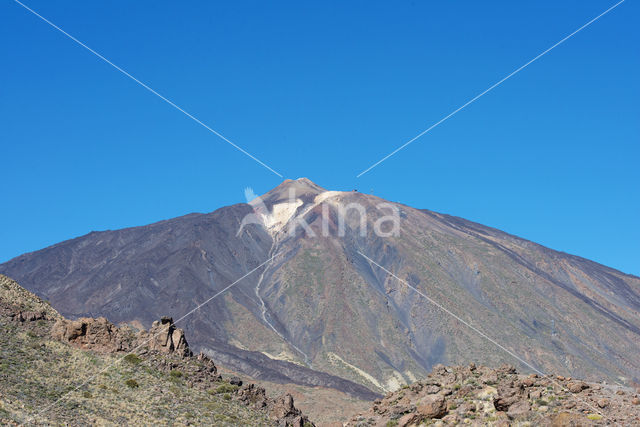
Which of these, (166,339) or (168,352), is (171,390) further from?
(166,339)

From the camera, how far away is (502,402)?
28797mm

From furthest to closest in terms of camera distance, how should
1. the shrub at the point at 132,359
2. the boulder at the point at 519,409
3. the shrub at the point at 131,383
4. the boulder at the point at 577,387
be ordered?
the shrub at the point at 132,359 < the shrub at the point at 131,383 < the boulder at the point at 577,387 < the boulder at the point at 519,409

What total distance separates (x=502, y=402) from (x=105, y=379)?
19459mm

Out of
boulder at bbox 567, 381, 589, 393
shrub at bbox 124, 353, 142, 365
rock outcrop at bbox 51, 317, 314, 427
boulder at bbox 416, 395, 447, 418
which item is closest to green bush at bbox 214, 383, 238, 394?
rock outcrop at bbox 51, 317, 314, 427

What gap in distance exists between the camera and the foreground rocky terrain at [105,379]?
32.1 m

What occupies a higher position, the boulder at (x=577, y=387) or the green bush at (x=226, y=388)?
the green bush at (x=226, y=388)

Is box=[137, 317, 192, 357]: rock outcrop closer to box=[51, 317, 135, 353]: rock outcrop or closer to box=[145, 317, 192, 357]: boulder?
box=[145, 317, 192, 357]: boulder

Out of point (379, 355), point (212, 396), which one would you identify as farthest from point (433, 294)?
point (212, 396)

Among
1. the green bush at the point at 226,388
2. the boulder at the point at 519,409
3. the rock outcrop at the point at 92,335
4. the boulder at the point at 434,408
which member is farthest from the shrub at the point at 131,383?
the boulder at the point at 519,409

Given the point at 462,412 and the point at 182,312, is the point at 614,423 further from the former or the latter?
the point at 182,312

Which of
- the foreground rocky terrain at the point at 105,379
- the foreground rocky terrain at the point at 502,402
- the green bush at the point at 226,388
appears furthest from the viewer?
the green bush at the point at 226,388

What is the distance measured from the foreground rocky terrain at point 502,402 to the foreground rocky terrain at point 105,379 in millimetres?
7602

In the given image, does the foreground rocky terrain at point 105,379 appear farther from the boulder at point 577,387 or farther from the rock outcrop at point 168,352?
the boulder at point 577,387

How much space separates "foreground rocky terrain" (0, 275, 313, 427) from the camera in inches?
1264
